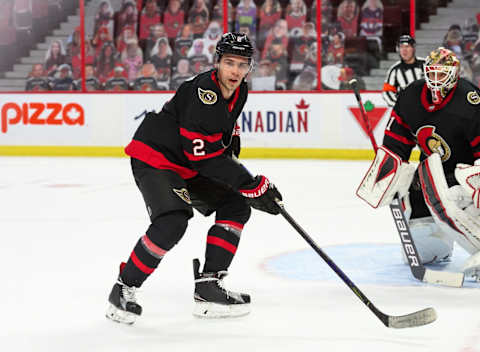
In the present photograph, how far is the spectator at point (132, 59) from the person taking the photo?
8.89m

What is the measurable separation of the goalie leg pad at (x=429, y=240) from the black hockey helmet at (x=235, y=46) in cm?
123

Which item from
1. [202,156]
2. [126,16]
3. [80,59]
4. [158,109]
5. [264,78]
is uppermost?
[202,156]

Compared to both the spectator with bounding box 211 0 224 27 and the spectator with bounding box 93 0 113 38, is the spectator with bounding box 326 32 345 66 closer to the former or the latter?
the spectator with bounding box 211 0 224 27

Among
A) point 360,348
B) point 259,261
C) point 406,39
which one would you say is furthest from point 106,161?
point 360,348

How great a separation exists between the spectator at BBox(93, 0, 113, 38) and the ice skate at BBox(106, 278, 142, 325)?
697 cm

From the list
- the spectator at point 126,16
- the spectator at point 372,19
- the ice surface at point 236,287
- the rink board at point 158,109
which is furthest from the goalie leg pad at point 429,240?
the spectator at point 126,16

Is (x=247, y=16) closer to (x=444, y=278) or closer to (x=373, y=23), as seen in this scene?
(x=373, y=23)

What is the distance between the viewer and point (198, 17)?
8828 millimetres

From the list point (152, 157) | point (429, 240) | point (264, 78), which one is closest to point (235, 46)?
point (152, 157)

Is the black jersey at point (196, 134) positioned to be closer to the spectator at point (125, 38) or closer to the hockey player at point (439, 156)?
the hockey player at point (439, 156)

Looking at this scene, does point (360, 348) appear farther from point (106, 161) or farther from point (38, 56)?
point (38, 56)

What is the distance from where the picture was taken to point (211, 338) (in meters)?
2.31

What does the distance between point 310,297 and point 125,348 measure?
0.82 meters

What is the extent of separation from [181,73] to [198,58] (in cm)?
25
